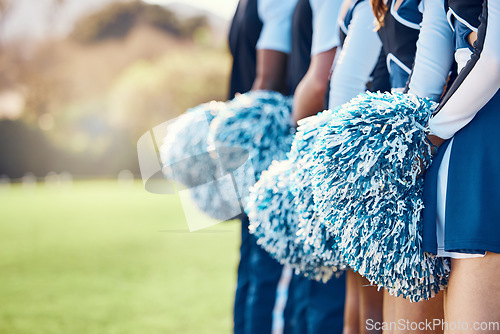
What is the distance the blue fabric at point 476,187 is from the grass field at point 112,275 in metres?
2.48

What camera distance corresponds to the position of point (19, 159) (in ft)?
79.3

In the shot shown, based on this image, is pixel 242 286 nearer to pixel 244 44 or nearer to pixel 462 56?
pixel 244 44

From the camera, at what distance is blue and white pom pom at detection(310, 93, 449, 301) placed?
52.7 inches

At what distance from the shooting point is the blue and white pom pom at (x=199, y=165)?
2432mm

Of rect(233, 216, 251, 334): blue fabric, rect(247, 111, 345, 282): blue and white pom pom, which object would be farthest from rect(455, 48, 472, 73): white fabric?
rect(233, 216, 251, 334): blue fabric

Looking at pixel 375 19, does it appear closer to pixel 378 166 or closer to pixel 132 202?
pixel 378 166

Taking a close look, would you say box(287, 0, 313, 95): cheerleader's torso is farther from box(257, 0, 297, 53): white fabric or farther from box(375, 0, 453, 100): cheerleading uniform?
box(375, 0, 453, 100): cheerleading uniform

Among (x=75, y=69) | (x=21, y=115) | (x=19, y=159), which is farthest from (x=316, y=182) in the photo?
(x=75, y=69)

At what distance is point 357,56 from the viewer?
1.82m

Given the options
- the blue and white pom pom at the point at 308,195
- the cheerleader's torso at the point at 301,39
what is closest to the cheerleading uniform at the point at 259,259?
the cheerleader's torso at the point at 301,39

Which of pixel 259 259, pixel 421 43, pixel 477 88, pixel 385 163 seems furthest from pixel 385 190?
pixel 259 259

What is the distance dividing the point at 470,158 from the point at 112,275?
179 inches

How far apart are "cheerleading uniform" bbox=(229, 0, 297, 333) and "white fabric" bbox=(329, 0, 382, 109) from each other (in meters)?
0.77

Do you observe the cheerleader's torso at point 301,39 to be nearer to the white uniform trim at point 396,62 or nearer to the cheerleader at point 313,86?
the cheerleader at point 313,86
